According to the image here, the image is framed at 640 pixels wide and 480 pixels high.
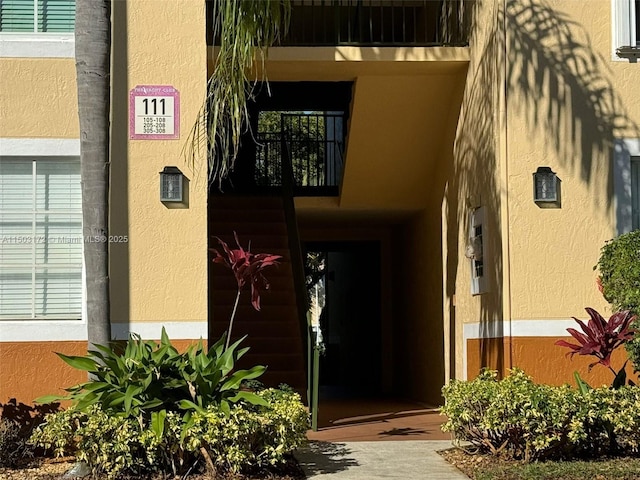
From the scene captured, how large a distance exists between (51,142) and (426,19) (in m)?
5.59

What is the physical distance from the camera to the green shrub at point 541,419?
806 centimetres

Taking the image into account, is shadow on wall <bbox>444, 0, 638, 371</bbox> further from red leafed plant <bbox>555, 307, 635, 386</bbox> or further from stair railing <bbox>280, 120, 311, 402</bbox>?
stair railing <bbox>280, 120, 311, 402</bbox>

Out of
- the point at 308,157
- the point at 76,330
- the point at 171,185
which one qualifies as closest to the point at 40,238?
the point at 76,330

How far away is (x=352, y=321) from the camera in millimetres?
21891

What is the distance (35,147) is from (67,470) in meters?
3.25

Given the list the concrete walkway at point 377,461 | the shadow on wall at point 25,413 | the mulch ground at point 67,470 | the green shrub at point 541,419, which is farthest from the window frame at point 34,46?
the green shrub at point 541,419

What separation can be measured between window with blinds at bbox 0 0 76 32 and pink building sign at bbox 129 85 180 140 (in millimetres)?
1054

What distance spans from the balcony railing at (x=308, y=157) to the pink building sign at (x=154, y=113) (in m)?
5.41

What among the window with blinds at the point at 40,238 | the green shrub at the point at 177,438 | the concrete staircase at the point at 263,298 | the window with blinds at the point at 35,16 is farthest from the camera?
the concrete staircase at the point at 263,298

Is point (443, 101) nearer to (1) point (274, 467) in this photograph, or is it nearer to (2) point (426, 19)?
(2) point (426, 19)

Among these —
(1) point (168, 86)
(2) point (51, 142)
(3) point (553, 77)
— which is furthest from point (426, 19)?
(2) point (51, 142)

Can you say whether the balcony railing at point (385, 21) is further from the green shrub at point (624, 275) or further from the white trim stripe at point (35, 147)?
the green shrub at point (624, 275)

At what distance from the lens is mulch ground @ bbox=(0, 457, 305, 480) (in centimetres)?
786

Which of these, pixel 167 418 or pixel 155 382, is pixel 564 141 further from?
pixel 167 418
